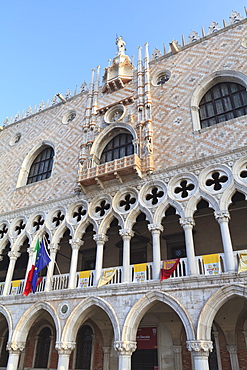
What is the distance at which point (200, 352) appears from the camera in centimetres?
817

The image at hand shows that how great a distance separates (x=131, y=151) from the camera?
544 inches

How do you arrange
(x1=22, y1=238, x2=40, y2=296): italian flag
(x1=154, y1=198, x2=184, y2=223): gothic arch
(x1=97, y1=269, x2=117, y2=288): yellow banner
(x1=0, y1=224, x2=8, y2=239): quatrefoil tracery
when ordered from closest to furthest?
1. (x1=97, y1=269, x2=117, y2=288): yellow banner
2. (x1=154, y1=198, x2=184, y2=223): gothic arch
3. (x1=22, y1=238, x2=40, y2=296): italian flag
4. (x1=0, y1=224, x2=8, y2=239): quatrefoil tracery

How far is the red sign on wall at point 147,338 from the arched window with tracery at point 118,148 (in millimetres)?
7353

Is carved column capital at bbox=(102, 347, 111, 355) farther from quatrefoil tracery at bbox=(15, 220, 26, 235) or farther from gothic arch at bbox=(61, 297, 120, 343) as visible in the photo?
quatrefoil tracery at bbox=(15, 220, 26, 235)

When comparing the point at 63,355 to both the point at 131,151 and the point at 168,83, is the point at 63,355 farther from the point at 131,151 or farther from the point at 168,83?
the point at 168,83

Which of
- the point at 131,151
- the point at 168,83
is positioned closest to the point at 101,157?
the point at 131,151

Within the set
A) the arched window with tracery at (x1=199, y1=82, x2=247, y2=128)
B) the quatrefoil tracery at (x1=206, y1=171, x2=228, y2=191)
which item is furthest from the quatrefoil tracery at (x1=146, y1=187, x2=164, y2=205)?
the arched window with tracery at (x1=199, y1=82, x2=247, y2=128)

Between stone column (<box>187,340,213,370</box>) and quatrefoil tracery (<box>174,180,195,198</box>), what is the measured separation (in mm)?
4716

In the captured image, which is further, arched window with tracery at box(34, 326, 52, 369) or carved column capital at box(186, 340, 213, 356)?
arched window with tracery at box(34, 326, 52, 369)

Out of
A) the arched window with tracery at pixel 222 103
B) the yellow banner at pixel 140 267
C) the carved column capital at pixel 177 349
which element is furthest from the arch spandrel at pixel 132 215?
the carved column capital at pixel 177 349

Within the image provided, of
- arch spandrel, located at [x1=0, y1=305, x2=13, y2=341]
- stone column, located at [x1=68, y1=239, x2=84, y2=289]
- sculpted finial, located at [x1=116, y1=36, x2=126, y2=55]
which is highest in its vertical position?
sculpted finial, located at [x1=116, y1=36, x2=126, y2=55]

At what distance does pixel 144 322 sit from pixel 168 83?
10.4m

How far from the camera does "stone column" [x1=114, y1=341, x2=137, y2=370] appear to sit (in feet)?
29.7

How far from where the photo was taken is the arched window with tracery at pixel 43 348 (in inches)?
534
